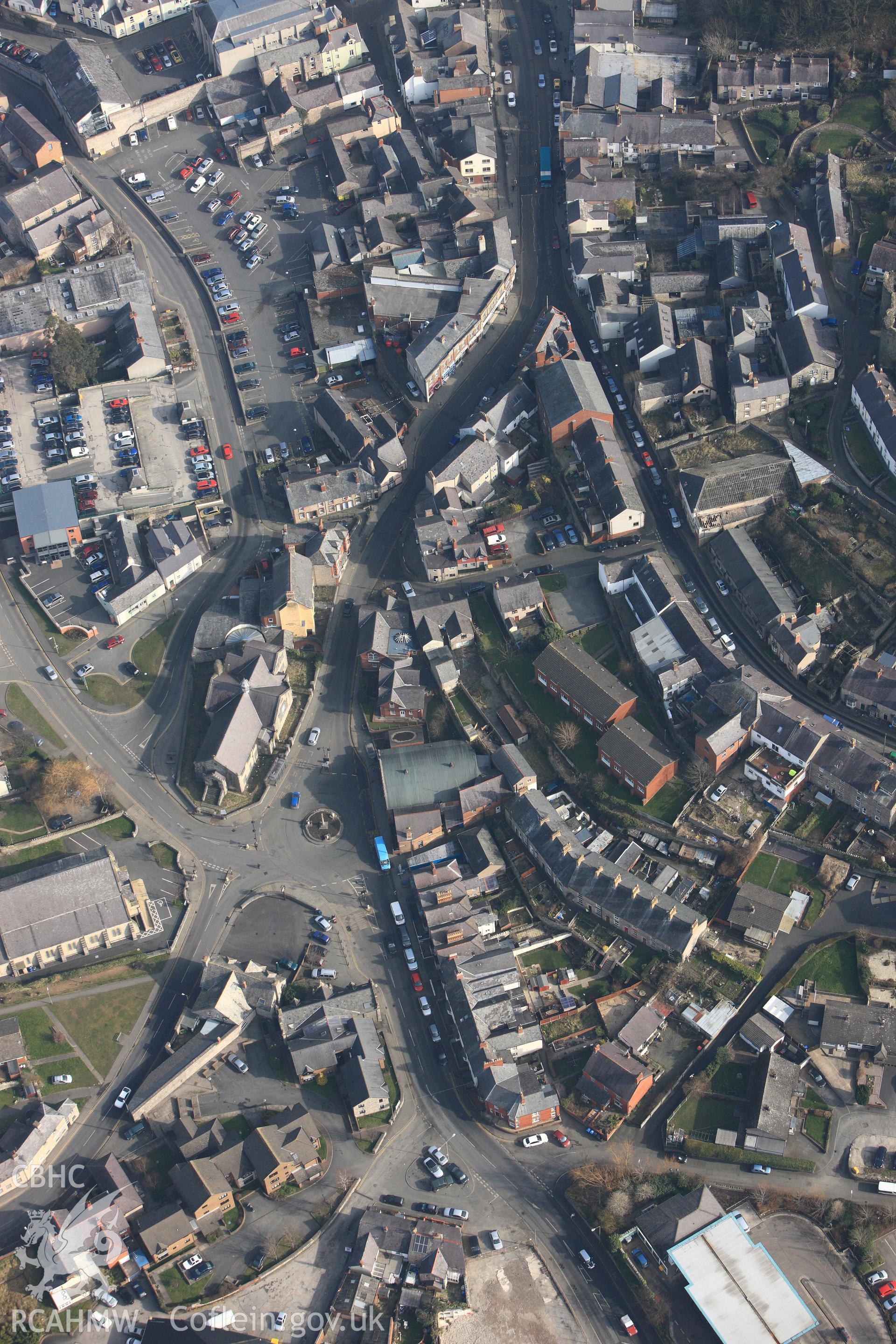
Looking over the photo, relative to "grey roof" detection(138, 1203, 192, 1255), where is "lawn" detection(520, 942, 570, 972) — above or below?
above

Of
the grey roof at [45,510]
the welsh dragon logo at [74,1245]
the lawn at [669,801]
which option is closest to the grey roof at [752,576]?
the lawn at [669,801]

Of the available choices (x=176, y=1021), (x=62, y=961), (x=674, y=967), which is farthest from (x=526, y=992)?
(x=62, y=961)

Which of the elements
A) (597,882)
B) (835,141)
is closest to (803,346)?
(835,141)

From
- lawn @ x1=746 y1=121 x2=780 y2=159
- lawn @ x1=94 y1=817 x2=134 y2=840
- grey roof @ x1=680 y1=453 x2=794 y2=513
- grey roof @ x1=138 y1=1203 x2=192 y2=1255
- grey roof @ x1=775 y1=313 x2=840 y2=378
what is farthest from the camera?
lawn @ x1=746 y1=121 x2=780 y2=159

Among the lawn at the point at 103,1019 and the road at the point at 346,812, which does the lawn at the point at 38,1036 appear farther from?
the road at the point at 346,812

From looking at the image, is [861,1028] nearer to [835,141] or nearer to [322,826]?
[322,826]

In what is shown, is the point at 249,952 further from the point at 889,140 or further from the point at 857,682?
the point at 889,140

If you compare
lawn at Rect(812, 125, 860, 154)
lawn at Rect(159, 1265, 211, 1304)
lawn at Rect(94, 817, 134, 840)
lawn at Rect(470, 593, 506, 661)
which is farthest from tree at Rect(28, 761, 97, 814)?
lawn at Rect(812, 125, 860, 154)

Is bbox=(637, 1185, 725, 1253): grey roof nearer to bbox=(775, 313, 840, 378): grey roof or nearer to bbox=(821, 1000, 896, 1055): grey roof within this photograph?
bbox=(821, 1000, 896, 1055): grey roof
